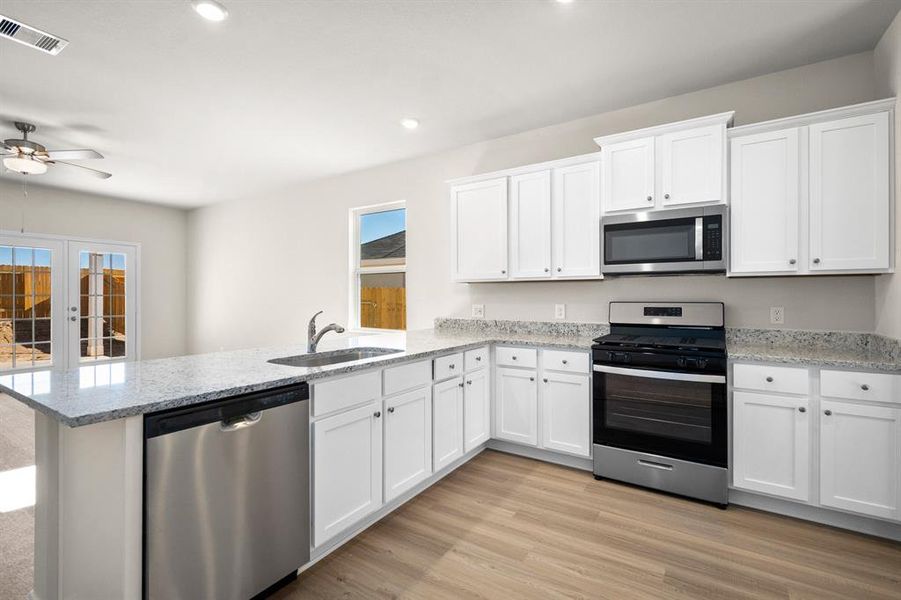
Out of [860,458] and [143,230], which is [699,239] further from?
[143,230]

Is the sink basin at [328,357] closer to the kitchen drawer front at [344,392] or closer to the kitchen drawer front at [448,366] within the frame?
the kitchen drawer front at [448,366]

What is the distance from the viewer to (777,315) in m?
2.78

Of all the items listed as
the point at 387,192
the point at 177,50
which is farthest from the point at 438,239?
the point at 177,50

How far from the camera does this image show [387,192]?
469cm

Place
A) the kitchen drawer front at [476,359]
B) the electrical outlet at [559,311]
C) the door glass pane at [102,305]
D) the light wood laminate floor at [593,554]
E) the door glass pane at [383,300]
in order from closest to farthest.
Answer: the light wood laminate floor at [593,554] → the kitchen drawer front at [476,359] → the electrical outlet at [559,311] → the door glass pane at [383,300] → the door glass pane at [102,305]

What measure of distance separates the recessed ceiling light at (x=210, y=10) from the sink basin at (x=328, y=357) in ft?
5.83

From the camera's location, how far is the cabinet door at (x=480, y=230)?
11.6 feet

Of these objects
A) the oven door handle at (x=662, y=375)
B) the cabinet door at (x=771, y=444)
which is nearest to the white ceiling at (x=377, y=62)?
the oven door handle at (x=662, y=375)

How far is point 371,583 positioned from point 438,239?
3019 millimetres

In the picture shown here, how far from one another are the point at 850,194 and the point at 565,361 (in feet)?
5.97

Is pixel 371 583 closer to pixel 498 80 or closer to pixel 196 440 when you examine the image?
pixel 196 440

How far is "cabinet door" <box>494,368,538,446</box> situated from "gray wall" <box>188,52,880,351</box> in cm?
71

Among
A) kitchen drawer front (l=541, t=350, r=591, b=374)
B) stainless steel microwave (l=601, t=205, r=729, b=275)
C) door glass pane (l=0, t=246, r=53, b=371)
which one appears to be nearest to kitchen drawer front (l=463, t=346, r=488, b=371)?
kitchen drawer front (l=541, t=350, r=591, b=374)

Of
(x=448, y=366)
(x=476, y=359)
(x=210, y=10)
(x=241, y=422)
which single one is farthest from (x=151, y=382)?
(x=476, y=359)
